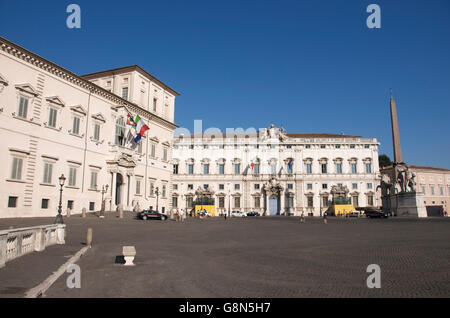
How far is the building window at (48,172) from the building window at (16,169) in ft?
7.67

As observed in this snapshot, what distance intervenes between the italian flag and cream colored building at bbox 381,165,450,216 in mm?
59226

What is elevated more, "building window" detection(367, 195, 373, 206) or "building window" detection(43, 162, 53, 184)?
"building window" detection(43, 162, 53, 184)

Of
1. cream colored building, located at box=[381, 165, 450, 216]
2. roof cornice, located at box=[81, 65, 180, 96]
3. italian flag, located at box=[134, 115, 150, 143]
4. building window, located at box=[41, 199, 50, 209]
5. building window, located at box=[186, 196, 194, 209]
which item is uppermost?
roof cornice, located at box=[81, 65, 180, 96]

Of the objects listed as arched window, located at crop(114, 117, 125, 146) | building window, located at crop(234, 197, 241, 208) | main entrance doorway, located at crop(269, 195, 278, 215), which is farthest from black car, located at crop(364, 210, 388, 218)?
arched window, located at crop(114, 117, 125, 146)

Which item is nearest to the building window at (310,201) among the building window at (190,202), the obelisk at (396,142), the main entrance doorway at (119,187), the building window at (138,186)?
the building window at (190,202)

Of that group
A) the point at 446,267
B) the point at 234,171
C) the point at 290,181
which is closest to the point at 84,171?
the point at 446,267

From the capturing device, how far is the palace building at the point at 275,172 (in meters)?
66.0

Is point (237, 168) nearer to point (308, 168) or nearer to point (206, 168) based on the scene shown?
point (206, 168)

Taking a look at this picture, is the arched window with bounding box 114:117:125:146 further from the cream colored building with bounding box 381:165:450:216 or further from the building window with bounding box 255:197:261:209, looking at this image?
the cream colored building with bounding box 381:165:450:216

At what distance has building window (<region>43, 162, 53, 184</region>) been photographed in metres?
29.2

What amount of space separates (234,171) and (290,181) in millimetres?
11448

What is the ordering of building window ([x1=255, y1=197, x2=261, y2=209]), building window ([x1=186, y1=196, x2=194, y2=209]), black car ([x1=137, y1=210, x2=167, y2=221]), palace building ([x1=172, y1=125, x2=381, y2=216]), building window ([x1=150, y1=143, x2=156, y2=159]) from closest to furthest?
black car ([x1=137, y1=210, x2=167, y2=221]) → building window ([x1=150, y1=143, x2=156, y2=159]) → palace building ([x1=172, y1=125, x2=381, y2=216]) → building window ([x1=255, y1=197, x2=261, y2=209]) → building window ([x1=186, y1=196, x2=194, y2=209])

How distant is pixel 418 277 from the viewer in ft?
24.8
